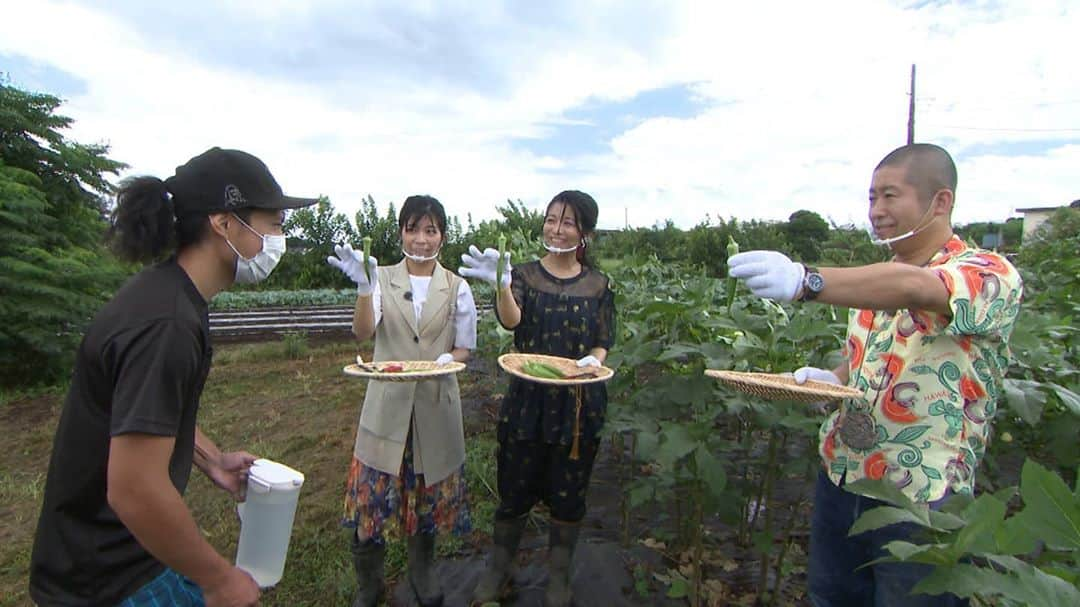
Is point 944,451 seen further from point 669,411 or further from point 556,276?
point 556,276

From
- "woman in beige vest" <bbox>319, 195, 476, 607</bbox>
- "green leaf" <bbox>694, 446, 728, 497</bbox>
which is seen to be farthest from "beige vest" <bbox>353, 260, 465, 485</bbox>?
"green leaf" <bbox>694, 446, 728, 497</bbox>

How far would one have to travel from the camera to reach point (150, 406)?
1121mm

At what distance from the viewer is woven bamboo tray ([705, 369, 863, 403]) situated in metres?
1.42

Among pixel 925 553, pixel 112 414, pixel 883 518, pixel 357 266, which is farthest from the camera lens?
pixel 357 266

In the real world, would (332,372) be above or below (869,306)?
below

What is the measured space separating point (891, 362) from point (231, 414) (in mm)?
5299

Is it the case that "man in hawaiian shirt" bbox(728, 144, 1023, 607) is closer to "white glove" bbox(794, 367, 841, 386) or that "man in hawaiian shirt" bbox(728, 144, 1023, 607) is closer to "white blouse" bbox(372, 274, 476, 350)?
"white glove" bbox(794, 367, 841, 386)

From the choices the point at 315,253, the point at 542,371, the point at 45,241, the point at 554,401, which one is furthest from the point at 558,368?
the point at 315,253

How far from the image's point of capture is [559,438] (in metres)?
2.39

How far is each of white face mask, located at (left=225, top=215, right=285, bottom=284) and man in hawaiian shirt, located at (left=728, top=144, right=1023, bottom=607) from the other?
3.70 ft

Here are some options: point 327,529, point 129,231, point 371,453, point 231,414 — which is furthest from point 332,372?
point 129,231

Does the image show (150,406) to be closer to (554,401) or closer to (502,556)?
(554,401)

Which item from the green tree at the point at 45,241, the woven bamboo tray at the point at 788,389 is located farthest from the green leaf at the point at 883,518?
the green tree at the point at 45,241

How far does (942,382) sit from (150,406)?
69.2 inches
